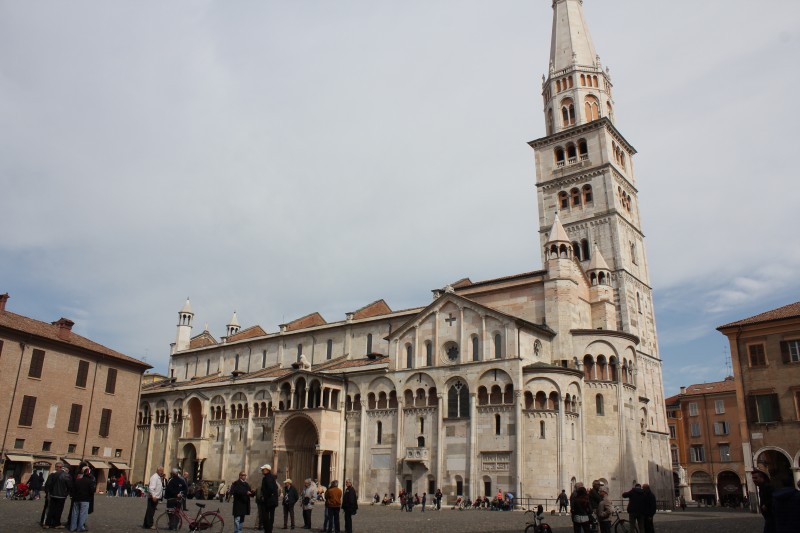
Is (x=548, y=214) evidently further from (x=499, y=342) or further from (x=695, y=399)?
(x=695, y=399)

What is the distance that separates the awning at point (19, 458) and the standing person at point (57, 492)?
2692 cm

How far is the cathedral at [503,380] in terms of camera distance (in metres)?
36.2

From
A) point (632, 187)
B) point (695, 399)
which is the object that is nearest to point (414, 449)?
point (632, 187)

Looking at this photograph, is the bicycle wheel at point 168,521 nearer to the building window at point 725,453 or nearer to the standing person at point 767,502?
the standing person at point 767,502

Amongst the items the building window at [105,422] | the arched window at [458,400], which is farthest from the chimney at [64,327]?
the arched window at [458,400]

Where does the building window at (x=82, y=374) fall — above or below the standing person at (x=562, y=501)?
above

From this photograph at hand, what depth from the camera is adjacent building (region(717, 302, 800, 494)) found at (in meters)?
33.7

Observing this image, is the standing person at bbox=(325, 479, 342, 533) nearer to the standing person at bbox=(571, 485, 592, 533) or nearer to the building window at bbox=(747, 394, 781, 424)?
the standing person at bbox=(571, 485, 592, 533)

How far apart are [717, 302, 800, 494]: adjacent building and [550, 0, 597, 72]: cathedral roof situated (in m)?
28.6

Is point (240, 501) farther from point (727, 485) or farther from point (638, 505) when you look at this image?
point (727, 485)

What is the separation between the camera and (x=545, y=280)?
41156 millimetres

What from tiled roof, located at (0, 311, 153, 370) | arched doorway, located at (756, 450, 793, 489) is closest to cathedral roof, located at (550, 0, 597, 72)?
arched doorway, located at (756, 450, 793, 489)

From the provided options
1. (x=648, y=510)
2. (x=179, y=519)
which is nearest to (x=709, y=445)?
(x=648, y=510)

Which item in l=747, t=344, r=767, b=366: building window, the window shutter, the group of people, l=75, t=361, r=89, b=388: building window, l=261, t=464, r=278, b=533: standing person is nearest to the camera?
the group of people
